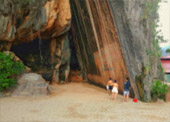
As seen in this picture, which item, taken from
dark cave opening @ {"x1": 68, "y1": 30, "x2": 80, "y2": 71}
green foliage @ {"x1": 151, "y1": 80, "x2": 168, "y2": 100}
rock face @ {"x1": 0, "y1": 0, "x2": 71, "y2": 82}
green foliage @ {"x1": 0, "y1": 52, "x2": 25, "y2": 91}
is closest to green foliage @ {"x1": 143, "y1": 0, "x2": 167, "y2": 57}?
green foliage @ {"x1": 151, "y1": 80, "x2": 168, "y2": 100}

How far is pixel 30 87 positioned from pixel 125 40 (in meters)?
6.45

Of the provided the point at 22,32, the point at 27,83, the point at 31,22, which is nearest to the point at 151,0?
the point at 31,22

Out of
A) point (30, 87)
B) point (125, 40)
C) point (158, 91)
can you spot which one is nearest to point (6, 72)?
point (30, 87)

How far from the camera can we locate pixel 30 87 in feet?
29.3

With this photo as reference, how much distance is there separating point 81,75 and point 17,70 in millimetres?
9277

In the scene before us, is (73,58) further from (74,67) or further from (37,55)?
(37,55)

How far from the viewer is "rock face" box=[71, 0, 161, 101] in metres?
9.60

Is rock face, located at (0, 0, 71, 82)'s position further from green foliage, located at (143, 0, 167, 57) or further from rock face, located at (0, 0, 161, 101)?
green foliage, located at (143, 0, 167, 57)

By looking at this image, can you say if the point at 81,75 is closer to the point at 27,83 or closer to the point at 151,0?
the point at 27,83

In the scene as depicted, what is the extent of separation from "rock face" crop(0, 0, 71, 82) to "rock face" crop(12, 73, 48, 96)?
8.64ft

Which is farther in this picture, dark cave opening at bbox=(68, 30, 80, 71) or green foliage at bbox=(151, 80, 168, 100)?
dark cave opening at bbox=(68, 30, 80, 71)

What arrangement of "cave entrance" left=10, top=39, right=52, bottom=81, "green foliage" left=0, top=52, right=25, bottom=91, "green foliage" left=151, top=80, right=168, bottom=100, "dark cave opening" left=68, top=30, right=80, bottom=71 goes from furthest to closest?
1. "dark cave opening" left=68, top=30, right=80, bottom=71
2. "cave entrance" left=10, top=39, right=52, bottom=81
3. "green foliage" left=151, top=80, right=168, bottom=100
4. "green foliage" left=0, top=52, right=25, bottom=91

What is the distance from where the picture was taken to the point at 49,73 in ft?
48.0

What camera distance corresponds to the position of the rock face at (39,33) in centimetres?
931
